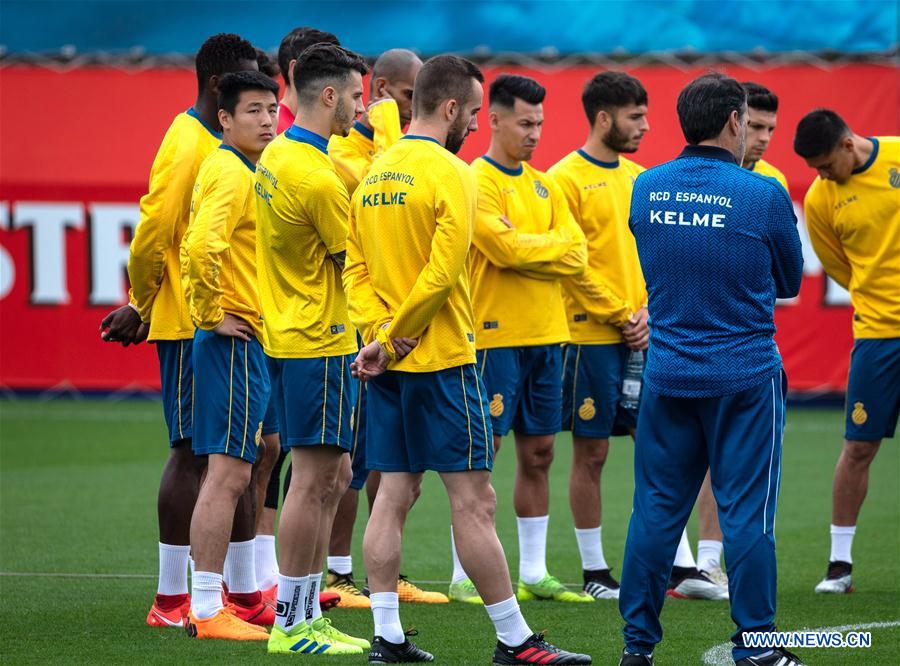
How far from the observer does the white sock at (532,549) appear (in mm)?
7184

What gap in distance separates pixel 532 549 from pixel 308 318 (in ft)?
7.02

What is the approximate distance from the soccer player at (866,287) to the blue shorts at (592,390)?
122 centimetres

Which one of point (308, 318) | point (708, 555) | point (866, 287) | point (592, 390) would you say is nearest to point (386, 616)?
point (308, 318)

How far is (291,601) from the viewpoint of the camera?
573cm

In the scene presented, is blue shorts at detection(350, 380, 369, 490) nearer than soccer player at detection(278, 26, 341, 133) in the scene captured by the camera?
No

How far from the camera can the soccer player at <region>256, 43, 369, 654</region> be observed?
568cm

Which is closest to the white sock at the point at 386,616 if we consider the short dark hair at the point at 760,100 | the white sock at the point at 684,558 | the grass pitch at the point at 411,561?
the grass pitch at the point at 411,561

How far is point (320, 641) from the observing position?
574 centimetres

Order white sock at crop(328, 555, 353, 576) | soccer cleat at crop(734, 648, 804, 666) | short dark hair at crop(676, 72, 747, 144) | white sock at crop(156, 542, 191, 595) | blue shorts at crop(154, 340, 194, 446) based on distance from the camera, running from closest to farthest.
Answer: soccer cleat at crop(734, 648, 804, 666), short dark hair at crop(676, 72, 747, 144), blue shorts at crop(154, 340, 194, 446), white sock at crop(156, 542, 191, 595), white sock at crop(328, 555, 353, 576)

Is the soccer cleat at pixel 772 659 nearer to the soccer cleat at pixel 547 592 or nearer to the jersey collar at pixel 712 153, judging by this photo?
the jersey collar at pixel 712 153

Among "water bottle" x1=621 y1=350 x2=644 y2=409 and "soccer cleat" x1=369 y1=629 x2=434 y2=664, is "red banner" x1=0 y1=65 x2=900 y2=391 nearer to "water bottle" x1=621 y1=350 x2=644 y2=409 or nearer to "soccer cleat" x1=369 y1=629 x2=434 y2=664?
"water bottle" x1=621 y1=350 x2=644 y2=409

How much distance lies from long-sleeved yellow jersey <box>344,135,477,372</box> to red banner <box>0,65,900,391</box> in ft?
34.0

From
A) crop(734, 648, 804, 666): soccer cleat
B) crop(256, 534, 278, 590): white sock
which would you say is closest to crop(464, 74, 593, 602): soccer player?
crop(256, 534, 278, 590): white sock

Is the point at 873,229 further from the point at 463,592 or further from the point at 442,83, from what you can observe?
the point at 442,83
